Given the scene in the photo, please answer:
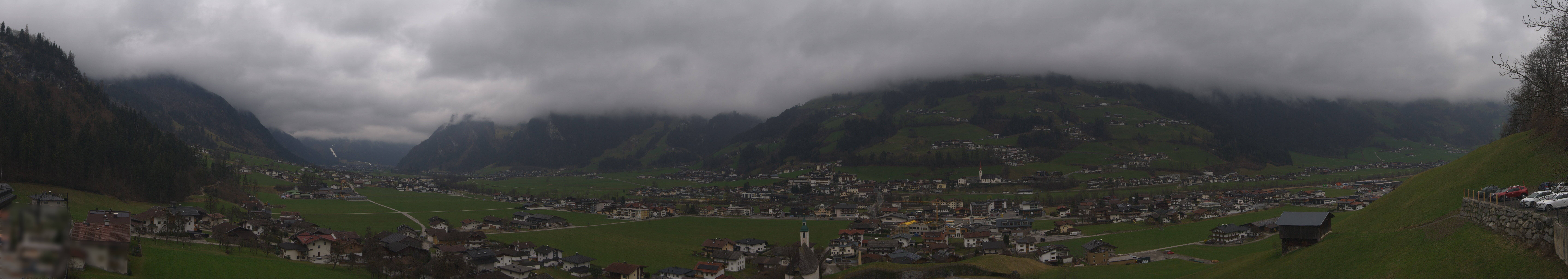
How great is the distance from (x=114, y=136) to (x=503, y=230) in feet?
153

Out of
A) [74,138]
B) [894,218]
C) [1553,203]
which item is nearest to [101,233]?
[1553,203]

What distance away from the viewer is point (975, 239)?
67.4 metres

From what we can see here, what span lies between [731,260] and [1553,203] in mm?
48167

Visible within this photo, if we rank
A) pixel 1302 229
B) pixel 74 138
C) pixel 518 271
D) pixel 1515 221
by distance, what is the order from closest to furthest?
1. pixel 1515 221
2. pixel 1302 229
3. pixel 518 271
4. pixel 74 138

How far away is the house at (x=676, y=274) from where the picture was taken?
50.9 m

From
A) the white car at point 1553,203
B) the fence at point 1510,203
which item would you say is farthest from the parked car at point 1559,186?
the white car at point 1553,203

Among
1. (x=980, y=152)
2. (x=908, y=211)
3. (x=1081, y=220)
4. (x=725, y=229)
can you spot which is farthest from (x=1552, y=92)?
(x=980, y=152)

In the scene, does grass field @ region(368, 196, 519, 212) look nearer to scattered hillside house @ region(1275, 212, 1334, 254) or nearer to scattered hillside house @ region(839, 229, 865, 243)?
scattered hillside house @ region(839, 229, 865, 243)

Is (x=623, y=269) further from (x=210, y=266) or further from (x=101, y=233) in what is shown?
(x=101, y=233)

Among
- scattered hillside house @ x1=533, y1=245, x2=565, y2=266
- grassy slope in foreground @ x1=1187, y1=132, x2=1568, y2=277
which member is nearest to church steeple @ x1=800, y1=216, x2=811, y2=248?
scattered hillside house @ x1=533, y1=245, x2=565, y2=266

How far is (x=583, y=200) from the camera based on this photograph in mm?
119875

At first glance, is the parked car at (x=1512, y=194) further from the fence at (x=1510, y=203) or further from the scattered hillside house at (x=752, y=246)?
the scattered hillside house at (x=752, y=246)

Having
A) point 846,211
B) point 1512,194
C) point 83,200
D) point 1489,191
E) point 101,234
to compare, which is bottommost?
point 846,211

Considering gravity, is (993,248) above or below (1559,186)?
below
